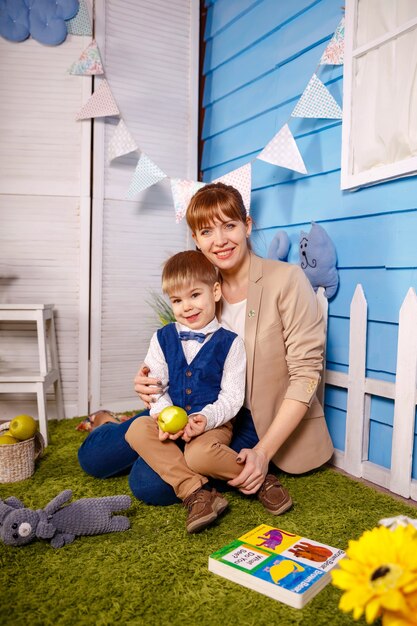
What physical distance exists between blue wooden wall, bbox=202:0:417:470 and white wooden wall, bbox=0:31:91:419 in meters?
0.76

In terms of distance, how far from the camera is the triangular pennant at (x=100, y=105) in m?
2.76

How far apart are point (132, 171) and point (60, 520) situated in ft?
6.52

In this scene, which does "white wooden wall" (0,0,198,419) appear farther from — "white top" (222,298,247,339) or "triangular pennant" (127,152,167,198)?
"white top" (222,298,247,339)

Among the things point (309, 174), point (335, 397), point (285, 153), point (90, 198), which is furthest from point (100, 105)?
point (335, 397)

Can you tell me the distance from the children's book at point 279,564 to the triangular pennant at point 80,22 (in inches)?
101

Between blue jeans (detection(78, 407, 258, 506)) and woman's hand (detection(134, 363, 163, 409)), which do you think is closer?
woman's hand (detection(134, 363, 163, 409))

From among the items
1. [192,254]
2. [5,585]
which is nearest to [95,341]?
[192,254]

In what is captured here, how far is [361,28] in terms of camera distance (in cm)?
197

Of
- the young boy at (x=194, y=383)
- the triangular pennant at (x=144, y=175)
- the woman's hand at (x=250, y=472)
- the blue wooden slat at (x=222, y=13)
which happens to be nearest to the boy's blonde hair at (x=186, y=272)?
the young boy at (x=194, y=383)

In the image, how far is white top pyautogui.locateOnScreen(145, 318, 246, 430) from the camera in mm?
1661

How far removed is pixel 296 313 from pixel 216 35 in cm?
197

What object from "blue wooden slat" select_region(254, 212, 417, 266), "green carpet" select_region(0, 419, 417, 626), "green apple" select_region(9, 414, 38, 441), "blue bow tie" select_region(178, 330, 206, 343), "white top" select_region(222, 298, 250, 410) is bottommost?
"green carpet" select_region(0, 419, 417, 626)

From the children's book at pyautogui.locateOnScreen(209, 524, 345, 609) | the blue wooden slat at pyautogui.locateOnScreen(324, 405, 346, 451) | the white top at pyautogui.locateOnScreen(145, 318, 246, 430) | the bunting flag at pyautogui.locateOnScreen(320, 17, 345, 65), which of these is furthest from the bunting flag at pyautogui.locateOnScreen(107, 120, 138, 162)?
the children's book at pyautogui.locateOnScreen(209, 524, 345, 609)

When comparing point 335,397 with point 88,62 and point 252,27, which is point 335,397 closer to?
point 252,27
